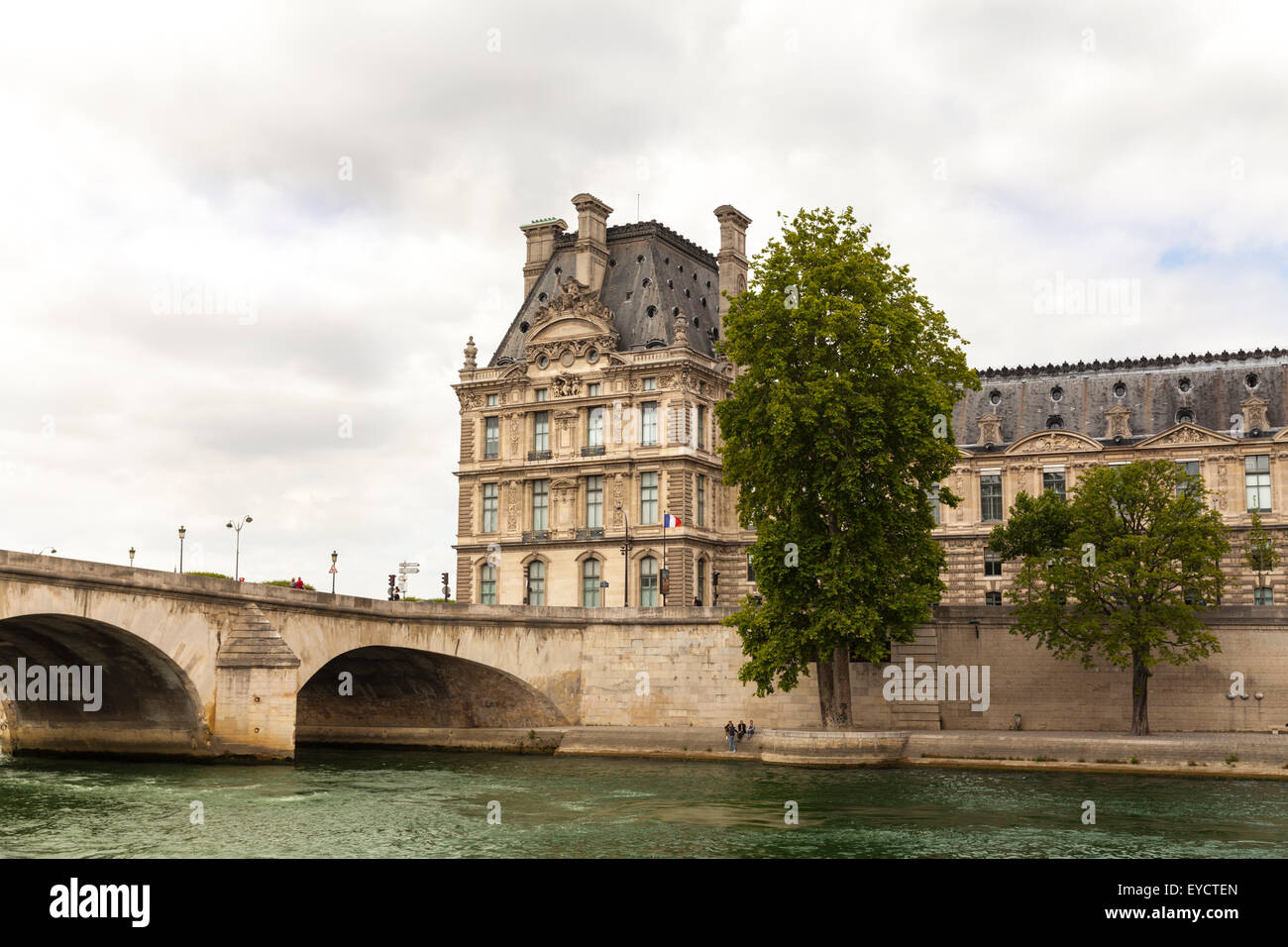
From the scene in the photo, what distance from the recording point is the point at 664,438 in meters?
74.5

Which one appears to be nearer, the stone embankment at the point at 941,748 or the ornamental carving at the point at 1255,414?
the stone embankment at the point at 941,748

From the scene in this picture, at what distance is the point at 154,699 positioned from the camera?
47688 mm

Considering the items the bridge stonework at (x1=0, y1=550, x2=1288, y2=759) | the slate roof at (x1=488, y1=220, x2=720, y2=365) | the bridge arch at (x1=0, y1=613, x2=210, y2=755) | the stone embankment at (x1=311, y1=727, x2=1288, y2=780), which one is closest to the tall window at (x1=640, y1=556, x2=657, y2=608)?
the slate roof at (x1=488, y1=220, x2=720, y2=365)

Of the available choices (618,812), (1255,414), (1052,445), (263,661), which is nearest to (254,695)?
(263,661)

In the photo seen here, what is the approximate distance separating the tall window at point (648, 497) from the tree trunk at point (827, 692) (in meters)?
25.7

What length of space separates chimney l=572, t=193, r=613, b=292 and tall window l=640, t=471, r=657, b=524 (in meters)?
12.6

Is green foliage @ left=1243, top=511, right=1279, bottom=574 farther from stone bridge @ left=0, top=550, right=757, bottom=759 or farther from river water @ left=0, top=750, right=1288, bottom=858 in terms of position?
stone bridge @ left=0, top=550, right=757, bottom=759

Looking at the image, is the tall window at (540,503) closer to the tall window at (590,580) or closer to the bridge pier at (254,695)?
the tall window at (590,580)

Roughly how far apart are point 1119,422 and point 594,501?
2806 cm

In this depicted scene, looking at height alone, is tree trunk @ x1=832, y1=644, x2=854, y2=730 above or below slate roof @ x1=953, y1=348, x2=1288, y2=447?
below

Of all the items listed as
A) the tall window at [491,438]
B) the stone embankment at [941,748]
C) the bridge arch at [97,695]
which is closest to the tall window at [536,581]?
the tall window at [491,438]

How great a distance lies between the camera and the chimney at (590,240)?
80.7 m

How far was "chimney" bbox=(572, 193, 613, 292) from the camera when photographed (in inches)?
3177
